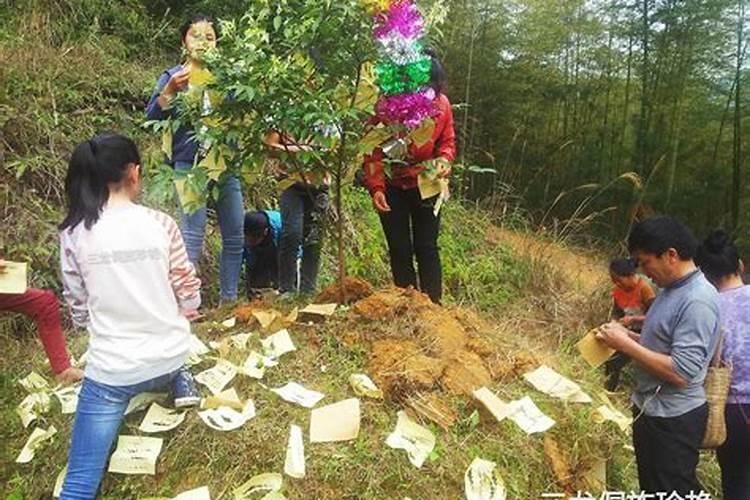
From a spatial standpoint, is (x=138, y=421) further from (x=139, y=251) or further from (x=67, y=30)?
(x=67, y=30)

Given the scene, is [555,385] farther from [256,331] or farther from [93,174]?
[93,174]

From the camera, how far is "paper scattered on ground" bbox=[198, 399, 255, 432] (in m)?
2.07

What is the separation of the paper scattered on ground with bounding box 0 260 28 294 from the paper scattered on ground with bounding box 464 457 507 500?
5.11 ft

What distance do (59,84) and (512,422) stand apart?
3615mm

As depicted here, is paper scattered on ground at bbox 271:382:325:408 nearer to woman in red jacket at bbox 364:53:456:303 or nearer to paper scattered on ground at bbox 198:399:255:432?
paper scattered on ground at bbox 198:399:255:432

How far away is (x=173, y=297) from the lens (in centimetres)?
190

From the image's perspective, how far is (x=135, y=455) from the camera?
205cm

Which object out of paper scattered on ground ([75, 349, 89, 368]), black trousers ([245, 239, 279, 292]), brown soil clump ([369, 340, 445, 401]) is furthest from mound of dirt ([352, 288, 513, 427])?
paper scattered on ground ([75, 349, 89, 368])

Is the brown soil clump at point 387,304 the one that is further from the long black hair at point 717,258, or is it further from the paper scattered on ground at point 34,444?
the paper scattered on ground at point 34,444

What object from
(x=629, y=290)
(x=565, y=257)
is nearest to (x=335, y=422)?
(x=629, y=290)

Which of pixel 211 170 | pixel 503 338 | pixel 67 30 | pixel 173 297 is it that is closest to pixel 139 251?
pixel 173 297

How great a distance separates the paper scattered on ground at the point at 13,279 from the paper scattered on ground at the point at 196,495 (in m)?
0.91

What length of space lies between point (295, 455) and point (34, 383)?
1167 millimetres

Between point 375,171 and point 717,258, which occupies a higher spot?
point 375,171
